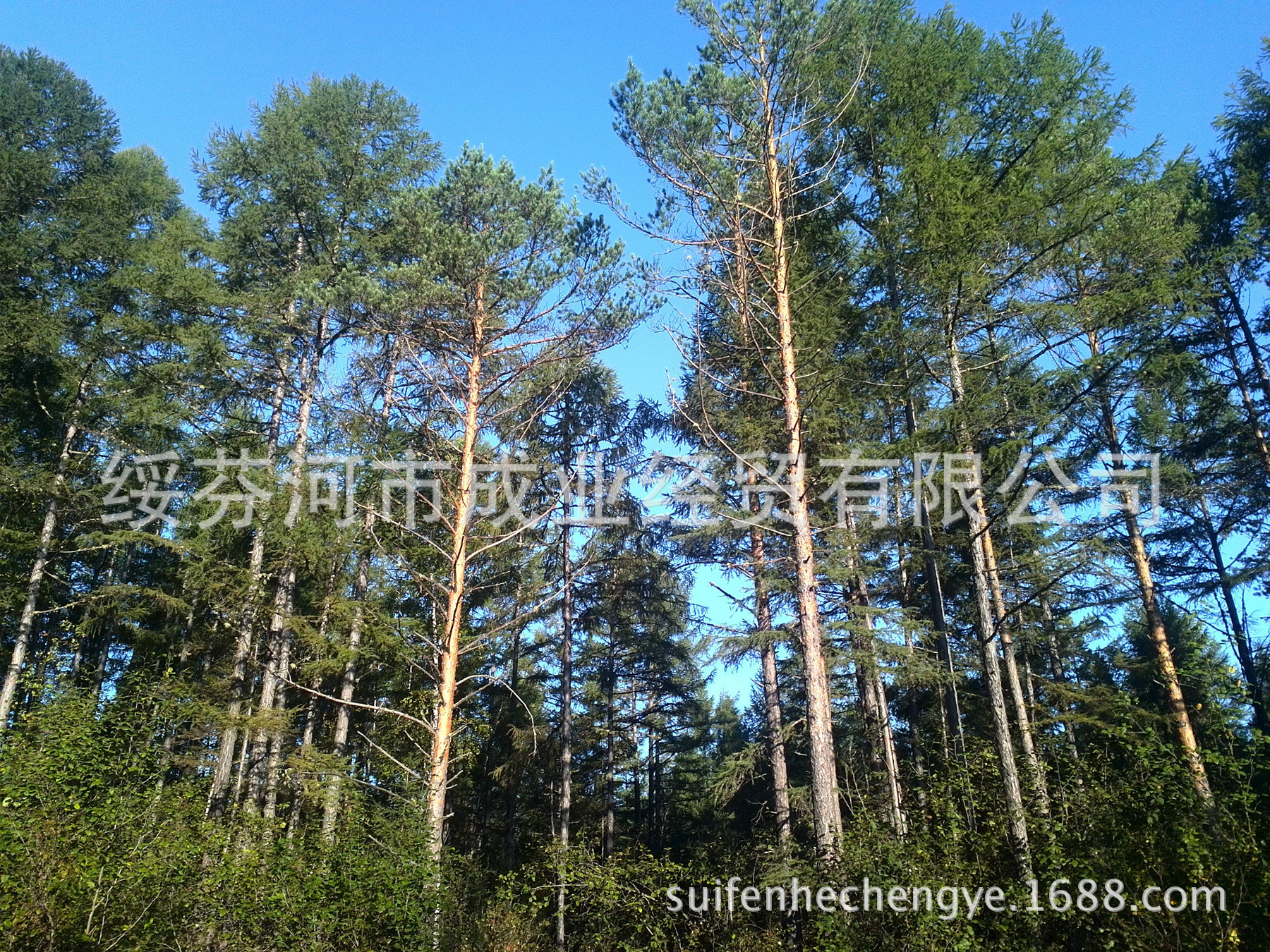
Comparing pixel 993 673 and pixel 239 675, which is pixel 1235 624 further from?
pixel 239 675

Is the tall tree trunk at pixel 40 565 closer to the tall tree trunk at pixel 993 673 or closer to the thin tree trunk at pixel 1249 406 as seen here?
the tall tree trunk at pixel 993 673

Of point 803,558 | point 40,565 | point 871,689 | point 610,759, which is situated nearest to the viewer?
→ point 803,558

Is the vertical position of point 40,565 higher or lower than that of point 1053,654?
higher

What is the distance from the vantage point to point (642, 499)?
17.1 m

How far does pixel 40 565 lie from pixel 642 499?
12.0 metres

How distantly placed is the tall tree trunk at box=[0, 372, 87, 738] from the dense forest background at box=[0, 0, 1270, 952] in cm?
13

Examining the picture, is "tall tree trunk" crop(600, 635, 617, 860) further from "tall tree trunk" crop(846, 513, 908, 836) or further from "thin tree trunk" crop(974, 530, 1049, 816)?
"thin tree trunk" crop(974, 530, 1049, 816)

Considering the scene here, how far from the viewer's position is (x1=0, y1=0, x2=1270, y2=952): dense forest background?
740cm

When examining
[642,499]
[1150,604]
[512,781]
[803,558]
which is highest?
[642,499]

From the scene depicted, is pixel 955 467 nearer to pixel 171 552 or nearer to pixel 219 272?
pixel 219 272

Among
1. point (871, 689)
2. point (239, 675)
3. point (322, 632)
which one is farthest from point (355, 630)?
point (871, 689)

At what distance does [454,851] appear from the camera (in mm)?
9070

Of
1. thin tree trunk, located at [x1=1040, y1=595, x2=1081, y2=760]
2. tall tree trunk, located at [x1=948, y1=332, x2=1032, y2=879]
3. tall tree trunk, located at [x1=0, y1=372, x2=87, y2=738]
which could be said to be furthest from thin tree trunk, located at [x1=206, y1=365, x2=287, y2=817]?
thin tree trunk, located at [x1=1040, y1=595, x2=1081, y2=760]

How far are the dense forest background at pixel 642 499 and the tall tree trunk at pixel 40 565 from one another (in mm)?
131
